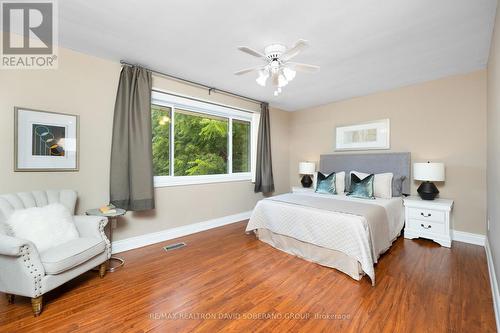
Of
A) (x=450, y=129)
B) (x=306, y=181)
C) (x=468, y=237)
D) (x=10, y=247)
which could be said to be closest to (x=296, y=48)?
(x=10, y=247)

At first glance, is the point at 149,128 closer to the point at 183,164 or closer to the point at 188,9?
→ the point at 183,164

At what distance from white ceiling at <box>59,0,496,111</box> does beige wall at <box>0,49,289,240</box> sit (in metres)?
0.27

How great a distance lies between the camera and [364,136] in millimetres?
4301

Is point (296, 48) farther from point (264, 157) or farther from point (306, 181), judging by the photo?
point (306, 181)

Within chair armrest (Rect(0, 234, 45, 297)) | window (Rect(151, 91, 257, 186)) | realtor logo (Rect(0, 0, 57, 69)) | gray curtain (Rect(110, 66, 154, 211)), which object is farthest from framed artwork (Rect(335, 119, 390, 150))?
chair armrest (Rect(0, 234, 45, 297))

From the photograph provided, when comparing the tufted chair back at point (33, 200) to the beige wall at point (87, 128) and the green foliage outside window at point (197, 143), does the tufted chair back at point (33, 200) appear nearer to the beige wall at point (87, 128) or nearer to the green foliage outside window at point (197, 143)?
the beige wall at point (87, 128)

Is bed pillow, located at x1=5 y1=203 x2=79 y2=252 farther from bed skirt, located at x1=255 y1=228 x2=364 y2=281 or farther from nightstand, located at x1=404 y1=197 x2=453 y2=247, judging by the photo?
nightstand, located at x1=404 y1=197 x2=453 y2=247

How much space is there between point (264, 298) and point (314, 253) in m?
0.97

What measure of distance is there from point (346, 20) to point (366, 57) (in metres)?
0.91

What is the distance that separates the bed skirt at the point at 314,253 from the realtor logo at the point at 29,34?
134 inches

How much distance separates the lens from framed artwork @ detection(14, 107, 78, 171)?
2314 millimetres

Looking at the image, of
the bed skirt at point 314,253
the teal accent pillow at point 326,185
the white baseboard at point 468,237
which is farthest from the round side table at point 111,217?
the white baseboard at point 468,237

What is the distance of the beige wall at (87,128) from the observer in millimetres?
2279

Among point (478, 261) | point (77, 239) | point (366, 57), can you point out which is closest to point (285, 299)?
point (77, 239)
